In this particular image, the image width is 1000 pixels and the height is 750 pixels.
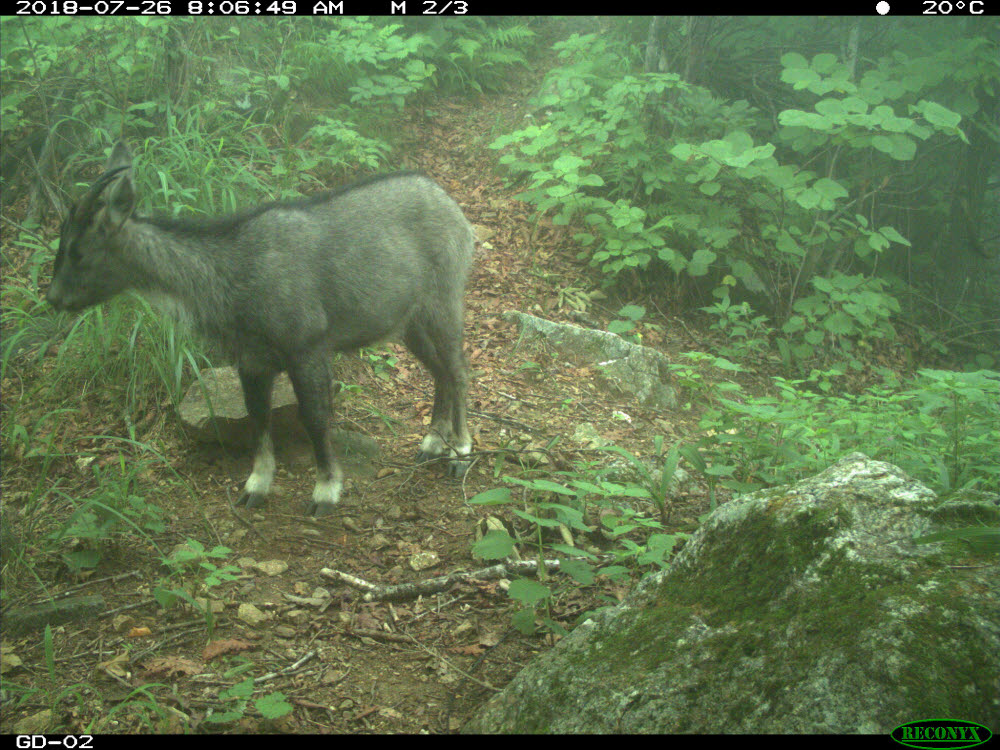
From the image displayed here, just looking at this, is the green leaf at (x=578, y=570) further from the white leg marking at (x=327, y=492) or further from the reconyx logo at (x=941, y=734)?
the white leg marking at (x=327, y=492)

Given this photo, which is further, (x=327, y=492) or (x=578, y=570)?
(x=327, y=492)

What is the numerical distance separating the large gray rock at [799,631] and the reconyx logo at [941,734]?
0.06ft

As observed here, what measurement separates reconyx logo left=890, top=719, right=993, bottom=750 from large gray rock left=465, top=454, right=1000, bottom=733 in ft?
0.06

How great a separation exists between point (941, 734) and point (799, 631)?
0.44 metres

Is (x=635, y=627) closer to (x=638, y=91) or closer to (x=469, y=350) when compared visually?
(x=469, y=350)

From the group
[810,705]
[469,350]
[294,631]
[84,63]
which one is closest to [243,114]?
[84,63]

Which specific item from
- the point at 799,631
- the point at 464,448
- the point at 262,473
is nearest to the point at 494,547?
the point at 799,631

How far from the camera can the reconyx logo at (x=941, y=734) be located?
67.3 inches

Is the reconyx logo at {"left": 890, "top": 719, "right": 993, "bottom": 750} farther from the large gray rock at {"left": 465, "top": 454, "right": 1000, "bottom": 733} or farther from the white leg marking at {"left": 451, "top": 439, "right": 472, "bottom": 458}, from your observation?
the white leg marking at {"left": 451, "top": 439, "right": 472, "bottom": 458}

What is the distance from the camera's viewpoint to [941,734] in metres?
1.74

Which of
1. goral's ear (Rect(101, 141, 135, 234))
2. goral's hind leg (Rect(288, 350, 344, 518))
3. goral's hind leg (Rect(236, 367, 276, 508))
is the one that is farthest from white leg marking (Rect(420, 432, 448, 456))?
goral's ear (Rect(101, 141, 135, 234))

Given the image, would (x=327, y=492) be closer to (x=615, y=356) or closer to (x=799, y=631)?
(x=615, y=356)

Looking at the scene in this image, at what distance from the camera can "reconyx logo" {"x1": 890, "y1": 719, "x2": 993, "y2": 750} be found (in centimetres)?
171

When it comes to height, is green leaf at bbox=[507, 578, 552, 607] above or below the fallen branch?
above
